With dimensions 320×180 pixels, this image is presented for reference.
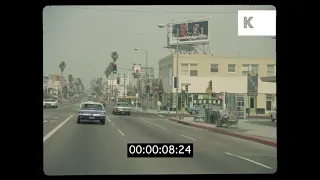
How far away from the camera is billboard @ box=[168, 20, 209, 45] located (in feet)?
13.3

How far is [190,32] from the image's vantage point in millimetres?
4543
